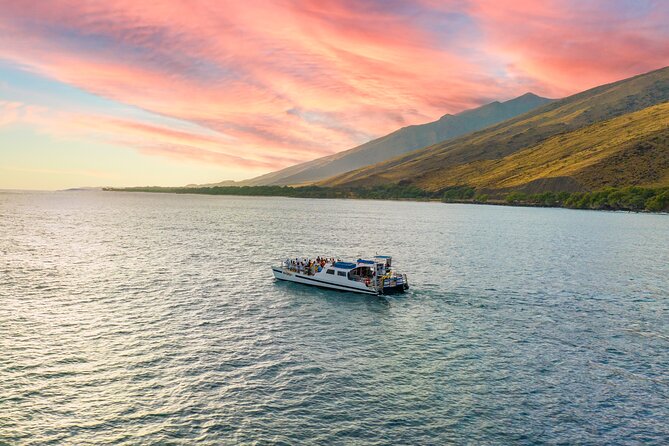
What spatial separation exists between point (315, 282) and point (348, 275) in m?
7.05

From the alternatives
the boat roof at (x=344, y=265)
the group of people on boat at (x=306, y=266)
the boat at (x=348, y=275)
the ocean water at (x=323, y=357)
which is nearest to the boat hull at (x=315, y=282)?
the boat at (x=348, y=275)

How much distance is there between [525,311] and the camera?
6744 centimetres

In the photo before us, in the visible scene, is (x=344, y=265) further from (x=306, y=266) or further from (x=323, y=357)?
(x=323, y=357)

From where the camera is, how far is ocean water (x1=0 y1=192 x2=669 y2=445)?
3397 cm

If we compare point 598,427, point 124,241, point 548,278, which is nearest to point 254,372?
point 598,427

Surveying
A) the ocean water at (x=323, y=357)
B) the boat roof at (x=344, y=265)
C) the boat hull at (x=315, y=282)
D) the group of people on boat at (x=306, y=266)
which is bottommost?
the ocean water at (x=323, y=357)

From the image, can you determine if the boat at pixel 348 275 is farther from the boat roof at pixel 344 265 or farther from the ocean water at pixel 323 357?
the ocean water at pixel 323 357

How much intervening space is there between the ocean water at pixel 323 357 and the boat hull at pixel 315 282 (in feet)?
4.24

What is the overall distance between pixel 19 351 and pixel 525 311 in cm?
6335

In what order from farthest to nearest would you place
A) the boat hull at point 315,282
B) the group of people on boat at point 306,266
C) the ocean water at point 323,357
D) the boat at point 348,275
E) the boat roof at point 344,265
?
the group of people on boat at point 306,266 < the boat roof at point 344,265 < the boat hull at point 315,282 < the boat at point 348,275 < the ocean water at point 323,357

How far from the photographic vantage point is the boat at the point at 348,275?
251ft

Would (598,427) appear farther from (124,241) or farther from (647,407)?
(124,241)

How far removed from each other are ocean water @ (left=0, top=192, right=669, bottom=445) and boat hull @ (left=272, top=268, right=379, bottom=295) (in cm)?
129

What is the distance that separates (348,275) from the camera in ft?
261
